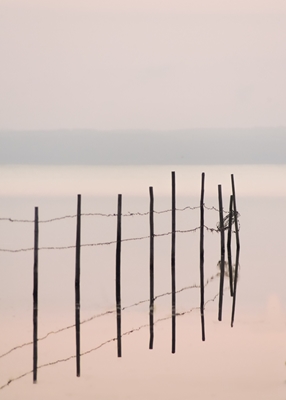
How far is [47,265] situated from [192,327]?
5.31m

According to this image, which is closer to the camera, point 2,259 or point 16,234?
point 2,259

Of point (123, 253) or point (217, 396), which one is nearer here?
point (217, 396)

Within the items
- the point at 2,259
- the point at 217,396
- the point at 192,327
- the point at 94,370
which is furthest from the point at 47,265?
the point at 217,396

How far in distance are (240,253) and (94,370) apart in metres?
7.95

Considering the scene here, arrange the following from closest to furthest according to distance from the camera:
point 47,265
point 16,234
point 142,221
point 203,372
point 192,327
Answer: point 203,372, point 192,327, point 47,265, point 16,234, point 142,221

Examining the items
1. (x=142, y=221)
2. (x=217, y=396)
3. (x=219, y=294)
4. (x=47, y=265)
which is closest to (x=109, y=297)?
(x=219, y=294)

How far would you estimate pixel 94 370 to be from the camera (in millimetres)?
8891

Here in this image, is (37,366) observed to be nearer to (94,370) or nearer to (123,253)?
(94,370)

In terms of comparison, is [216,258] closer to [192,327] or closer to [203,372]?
[192,327]

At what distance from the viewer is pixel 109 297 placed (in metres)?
12.2

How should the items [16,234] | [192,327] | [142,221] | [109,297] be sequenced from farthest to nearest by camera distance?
[142,221] → [16,234] → [109,297] → [192,327]

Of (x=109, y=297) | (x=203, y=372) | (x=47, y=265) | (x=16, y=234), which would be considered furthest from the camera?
(x=16, y=234)

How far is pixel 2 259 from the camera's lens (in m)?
15.9

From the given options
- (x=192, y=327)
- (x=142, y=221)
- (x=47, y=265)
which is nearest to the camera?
(x=192, y=327)
